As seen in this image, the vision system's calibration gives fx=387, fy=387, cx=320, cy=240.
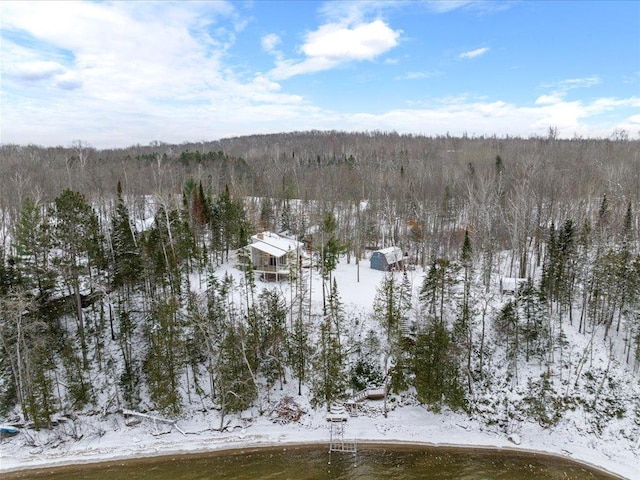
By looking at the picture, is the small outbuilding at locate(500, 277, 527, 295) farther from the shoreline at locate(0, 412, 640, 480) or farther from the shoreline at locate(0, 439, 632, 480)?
the shoreline at locate(0, 439, 632, 480)

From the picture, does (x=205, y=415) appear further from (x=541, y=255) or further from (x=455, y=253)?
(x=541, y=255)

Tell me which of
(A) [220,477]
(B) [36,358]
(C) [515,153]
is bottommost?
(A) [220,477]

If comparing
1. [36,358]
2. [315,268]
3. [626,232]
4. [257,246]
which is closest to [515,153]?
[626,232]

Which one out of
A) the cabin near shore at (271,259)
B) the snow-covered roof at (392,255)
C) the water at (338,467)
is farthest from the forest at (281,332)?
the snow-covered roof at (392,255)

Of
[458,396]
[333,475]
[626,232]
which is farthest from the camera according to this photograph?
[626,232]

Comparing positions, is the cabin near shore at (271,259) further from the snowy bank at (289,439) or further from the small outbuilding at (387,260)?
the snowy bank at (289,439)

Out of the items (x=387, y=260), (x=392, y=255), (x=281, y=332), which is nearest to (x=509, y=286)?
(x=392, y=255)
